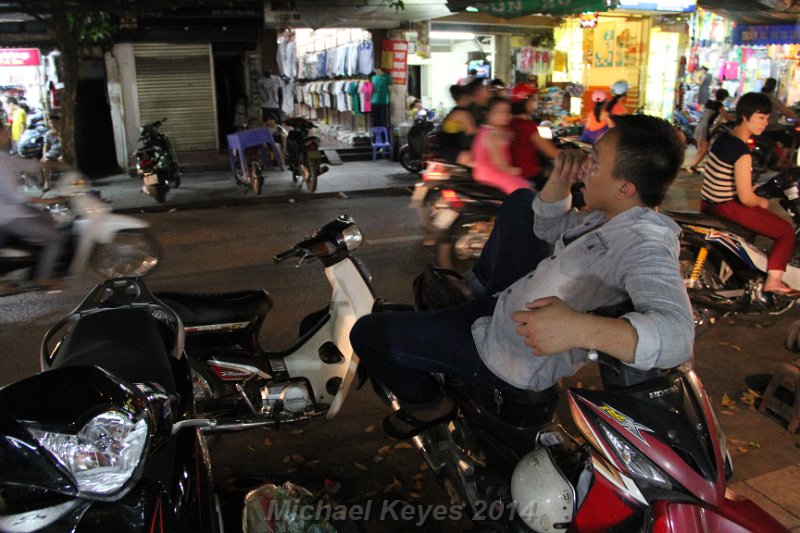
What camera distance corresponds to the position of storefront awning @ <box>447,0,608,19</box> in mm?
13156

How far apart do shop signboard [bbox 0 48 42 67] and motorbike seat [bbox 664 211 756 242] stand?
1477 centimetres

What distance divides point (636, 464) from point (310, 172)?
35.3ft

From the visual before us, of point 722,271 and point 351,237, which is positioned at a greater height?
point 351,237

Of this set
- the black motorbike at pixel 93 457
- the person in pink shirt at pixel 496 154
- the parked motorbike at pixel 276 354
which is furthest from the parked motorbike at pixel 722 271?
the black motorbike at pixel 93 457

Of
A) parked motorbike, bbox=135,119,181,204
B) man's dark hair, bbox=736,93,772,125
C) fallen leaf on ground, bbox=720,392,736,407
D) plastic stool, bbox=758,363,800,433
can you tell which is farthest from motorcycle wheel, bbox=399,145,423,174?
plastic stool, bbox=758,363,800,433

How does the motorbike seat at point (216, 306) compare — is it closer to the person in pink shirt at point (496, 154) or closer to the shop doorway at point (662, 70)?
the person in pink shirt at point (496, 154)

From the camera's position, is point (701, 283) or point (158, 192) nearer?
point (701, 283)

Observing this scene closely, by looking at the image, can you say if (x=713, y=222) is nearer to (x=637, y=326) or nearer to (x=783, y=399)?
(x=783, y=399)

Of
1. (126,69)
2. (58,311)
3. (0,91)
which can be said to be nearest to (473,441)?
(58,311)

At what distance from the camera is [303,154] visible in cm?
1254

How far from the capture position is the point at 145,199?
1215 centimetres

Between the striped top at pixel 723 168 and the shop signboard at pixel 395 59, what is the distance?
11.2 meters

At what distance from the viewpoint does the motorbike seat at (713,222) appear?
5152mm

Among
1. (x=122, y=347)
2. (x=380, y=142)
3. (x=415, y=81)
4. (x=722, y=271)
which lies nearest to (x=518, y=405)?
(x=122, y=347)
